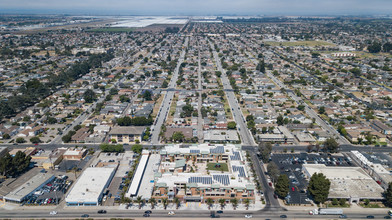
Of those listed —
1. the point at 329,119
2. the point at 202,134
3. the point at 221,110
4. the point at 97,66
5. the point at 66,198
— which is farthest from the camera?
the point at 97,66

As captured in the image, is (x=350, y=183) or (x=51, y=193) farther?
(x=350, y=183)

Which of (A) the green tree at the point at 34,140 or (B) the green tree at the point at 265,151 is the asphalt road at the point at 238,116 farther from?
(A) the green tree at the point at 34,140

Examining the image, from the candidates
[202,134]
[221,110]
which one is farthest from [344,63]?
[202,134]

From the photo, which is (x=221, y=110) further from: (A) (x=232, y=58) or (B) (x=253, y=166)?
(A) (x=232, y=58)

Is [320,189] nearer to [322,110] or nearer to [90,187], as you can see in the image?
[90,187]

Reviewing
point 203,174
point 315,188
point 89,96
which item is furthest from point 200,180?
point 89,96

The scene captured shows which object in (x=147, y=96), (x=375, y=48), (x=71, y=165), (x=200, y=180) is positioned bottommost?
(x=71, y=165)

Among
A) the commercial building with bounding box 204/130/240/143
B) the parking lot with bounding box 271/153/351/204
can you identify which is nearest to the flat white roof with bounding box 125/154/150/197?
the commercial building with bounding box 204/130/240/143
